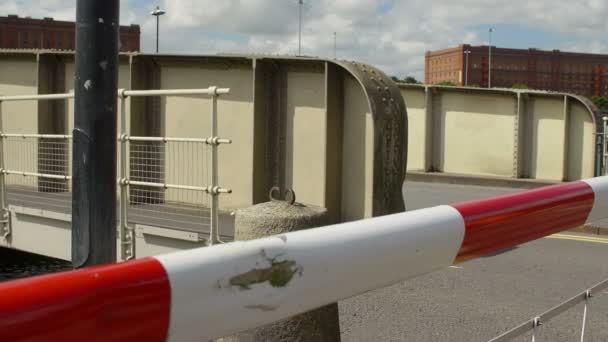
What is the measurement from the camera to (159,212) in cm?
816

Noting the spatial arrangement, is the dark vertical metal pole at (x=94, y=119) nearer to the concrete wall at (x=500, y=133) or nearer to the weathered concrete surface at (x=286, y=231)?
the weathered concrete surface at (x=286, y=231)

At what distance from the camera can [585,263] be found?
8.27m

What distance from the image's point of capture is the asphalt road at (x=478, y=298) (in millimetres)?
5668

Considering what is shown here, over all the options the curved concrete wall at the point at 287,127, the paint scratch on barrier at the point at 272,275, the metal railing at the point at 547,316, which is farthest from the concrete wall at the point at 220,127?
the paint scratch on barrier at the point at 272,275

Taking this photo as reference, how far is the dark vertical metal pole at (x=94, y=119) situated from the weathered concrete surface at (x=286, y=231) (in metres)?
0.86

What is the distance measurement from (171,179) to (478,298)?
145 inches

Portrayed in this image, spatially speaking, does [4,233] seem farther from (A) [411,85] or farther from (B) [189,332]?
(A) [411,85]

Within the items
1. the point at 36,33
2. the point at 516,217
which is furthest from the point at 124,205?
the point at 36,33

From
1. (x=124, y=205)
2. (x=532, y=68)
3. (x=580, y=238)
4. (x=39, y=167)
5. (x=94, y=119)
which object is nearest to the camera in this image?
(x=94, y=119)

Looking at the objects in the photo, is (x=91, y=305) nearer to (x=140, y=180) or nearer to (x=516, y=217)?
(x=516, y=217)

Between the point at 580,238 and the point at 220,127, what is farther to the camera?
the point at 580,238

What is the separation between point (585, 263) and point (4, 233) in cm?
646

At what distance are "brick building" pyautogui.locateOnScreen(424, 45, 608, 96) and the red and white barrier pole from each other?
149027mm

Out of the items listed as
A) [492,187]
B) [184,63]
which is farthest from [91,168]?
[492,187]
